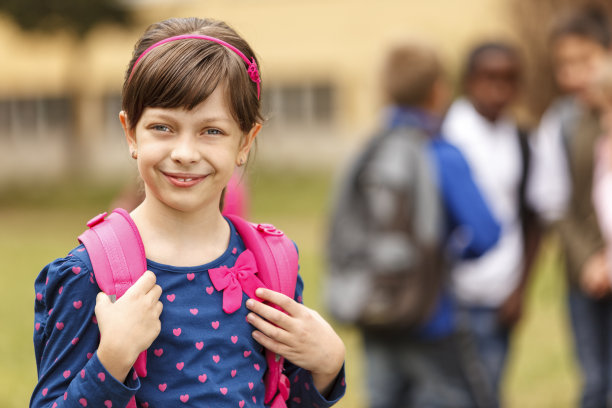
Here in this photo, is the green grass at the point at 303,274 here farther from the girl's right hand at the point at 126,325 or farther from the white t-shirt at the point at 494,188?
the white t-shirt at the point at 494,188

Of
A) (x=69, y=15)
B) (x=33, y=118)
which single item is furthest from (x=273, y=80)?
(x=69, y=15)

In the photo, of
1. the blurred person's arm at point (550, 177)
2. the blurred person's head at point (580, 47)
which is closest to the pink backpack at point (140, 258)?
the blurred person's arm at point (550, 177)

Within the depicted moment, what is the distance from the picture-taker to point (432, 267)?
4.23 meters

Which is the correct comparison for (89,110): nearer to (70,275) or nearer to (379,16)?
(379,16)

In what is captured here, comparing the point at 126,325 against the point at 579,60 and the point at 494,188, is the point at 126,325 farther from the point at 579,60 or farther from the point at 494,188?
the point at 579,60

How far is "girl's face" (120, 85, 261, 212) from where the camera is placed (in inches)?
68.9

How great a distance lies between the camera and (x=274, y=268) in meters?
1.89

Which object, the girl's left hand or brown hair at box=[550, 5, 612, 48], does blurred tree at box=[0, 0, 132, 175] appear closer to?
brown hair at box=[550, 5, 612, 48]

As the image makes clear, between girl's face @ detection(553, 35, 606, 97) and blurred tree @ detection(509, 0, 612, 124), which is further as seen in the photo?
blurred tree @ detection(509, 0, 612, 124)

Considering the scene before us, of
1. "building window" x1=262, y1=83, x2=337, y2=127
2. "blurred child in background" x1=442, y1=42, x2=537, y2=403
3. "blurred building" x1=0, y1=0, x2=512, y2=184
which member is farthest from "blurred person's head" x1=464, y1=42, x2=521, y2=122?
"building window" x1=262, y1=83, x2=337, y2=127

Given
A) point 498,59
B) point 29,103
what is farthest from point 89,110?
point 498,59

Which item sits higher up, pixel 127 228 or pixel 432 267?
pixel 127 228

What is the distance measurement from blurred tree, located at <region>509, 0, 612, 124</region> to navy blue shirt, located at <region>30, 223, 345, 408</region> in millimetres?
13346

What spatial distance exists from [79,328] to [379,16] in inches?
967
